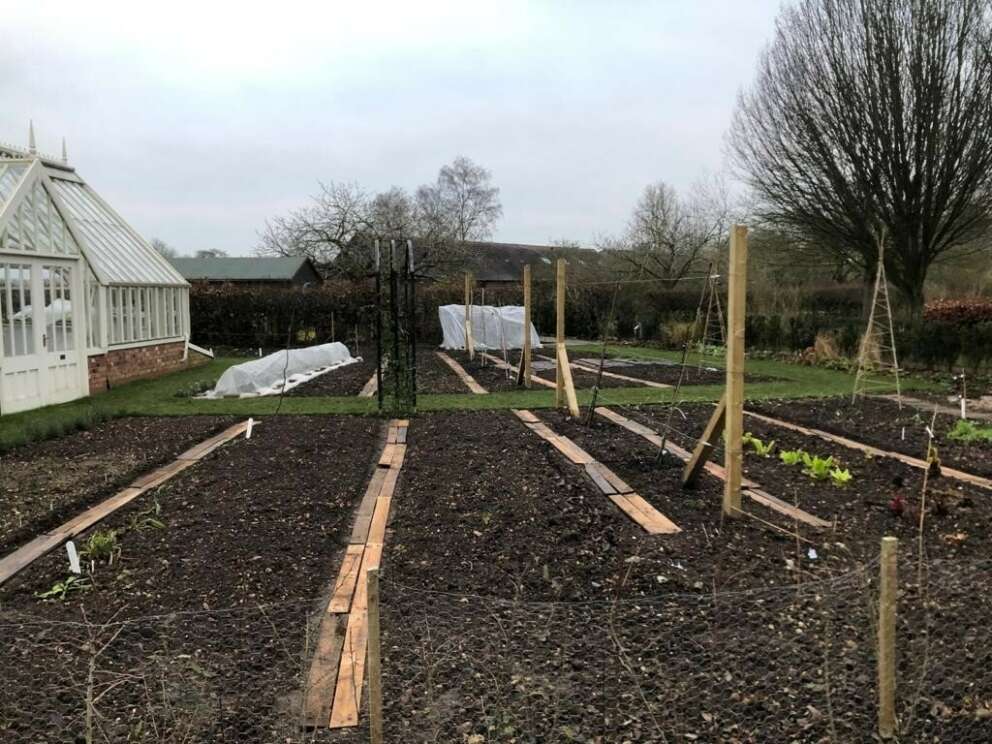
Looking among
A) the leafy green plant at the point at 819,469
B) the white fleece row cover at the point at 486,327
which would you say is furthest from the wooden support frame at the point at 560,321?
the white fleece row cover at the point at 486,327

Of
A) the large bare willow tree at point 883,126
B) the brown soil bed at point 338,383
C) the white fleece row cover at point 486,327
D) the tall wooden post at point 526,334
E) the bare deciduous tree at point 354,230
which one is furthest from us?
the bare deciduous tree at point 354,230

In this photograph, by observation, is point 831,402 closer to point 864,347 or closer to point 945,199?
point 864,347

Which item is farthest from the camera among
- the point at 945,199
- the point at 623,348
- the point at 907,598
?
the point at 623,348

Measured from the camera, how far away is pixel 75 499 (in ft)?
18.9

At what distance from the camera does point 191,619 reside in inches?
140

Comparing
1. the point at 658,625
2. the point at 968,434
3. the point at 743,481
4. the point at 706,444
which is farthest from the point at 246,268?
the point at 658,625

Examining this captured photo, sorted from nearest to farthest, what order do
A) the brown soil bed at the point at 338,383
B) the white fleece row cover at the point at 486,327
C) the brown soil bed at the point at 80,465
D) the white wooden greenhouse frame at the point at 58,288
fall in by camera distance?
the brown soil bed at the point at 80,465, the white wooden greenhouse frame at the point at 58,288, the brown soil bed at the point at 338,383, the white fleece row cover at the point at 486,327

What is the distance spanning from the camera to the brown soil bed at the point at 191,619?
270 centimetres

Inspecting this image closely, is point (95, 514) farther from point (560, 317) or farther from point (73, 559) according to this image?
point (560, 317)

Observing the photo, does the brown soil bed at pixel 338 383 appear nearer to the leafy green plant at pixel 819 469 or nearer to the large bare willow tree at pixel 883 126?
the leafy green plant at pixel 819 469

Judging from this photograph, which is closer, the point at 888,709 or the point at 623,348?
the point at 888,709

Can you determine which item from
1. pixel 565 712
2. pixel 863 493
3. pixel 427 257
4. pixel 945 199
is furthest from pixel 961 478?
pixel 427 257

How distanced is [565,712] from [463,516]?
99.1 inches

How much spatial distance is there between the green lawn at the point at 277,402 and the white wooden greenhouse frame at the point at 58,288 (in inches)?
25.4
